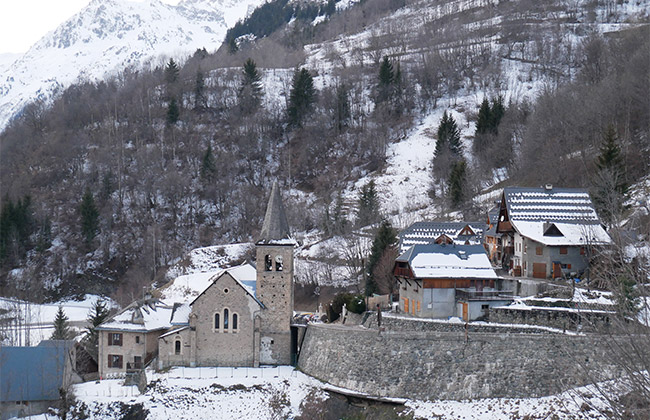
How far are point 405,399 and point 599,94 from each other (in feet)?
152

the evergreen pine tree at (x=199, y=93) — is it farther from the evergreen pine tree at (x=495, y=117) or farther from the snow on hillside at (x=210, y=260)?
the evergreen pine tree at (x=495, y=117)

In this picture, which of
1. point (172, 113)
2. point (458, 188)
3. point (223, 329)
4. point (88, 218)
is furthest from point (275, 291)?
point (172, 113)


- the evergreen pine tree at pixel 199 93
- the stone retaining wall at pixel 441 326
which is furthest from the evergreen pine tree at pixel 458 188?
the evergreen pine tree at pixel 199 93

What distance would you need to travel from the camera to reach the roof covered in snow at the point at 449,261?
128 ft

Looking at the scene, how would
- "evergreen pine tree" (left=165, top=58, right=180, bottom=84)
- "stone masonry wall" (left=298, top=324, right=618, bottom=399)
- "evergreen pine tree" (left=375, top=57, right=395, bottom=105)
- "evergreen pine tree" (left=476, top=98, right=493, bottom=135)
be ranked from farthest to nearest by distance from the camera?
"evergreen pine tree" (left=165, top=58, right=180, bottom=84) < "evergreen pine tree" (left=375, top=57, right=395, bottom=105) < "evergreen pine tree" (left=476, top=98, right=493, bottom=135) < "stone masonry wall" (left=298, top=324, right=618, bottom=399)

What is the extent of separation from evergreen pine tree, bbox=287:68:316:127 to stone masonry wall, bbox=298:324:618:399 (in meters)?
73.1

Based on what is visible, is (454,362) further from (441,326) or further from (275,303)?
(275,303)

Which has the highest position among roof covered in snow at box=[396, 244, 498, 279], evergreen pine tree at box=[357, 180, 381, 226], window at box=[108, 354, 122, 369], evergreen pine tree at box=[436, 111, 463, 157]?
evergreen pine tree at box=[436, 111, 463, 157]

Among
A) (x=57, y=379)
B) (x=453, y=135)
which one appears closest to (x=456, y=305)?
(x=57, y=379)

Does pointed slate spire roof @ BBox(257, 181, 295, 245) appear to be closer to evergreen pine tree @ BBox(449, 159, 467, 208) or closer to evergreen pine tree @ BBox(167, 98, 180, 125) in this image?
evergreen pine tree @ BBox(449, 159, 467, 208)

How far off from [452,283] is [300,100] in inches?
2885

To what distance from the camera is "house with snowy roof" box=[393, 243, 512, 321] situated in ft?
123

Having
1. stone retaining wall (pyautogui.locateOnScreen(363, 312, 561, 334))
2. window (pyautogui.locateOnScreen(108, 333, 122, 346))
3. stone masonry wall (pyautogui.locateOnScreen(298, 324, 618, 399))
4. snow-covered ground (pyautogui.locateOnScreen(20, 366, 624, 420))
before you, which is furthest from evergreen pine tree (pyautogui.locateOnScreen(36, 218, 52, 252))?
stone masonry wall (pyautogui.locateOnScreen(298, 324, 618, 399))

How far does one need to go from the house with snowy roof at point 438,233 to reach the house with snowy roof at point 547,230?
13.5ft
